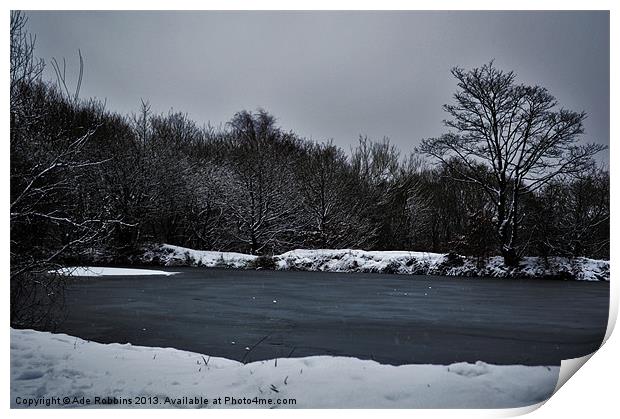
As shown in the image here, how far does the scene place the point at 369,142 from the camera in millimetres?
7141

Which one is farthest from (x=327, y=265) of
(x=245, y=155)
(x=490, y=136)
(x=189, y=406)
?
(x=189, y=406)

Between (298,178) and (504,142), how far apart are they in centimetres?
721

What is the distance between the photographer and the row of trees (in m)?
4.45

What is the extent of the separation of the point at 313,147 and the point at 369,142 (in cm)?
335

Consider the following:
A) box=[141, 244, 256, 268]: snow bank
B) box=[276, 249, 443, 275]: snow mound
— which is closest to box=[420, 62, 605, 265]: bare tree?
box=[276, 249, 443, 275]: snow mound

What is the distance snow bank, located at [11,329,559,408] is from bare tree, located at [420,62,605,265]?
300 centimetres

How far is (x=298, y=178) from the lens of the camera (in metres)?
13.5

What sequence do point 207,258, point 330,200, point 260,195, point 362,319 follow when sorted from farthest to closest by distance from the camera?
point 260,195 → point 207,258 → point 330,200 → point 362,319

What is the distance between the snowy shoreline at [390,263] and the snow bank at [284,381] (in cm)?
219

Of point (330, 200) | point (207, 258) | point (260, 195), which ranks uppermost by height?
point (260, 195)

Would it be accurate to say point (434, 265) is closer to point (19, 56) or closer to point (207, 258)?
point (207, 258)

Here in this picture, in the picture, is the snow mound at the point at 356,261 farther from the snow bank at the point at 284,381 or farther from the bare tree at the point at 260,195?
the snow bank at the point at 284,381

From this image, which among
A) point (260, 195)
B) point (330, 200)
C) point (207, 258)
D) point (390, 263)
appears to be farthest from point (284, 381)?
point (260, 195)

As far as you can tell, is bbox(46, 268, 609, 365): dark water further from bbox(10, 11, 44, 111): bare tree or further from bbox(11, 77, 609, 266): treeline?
bbox(10, 11, 44, 111): bare tree
